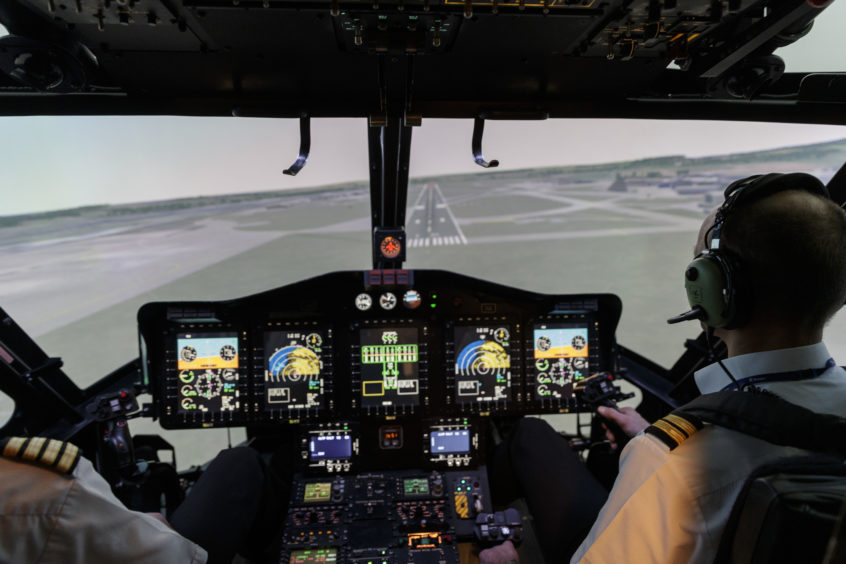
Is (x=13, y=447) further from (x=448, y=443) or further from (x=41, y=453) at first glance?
(x=448, y=443)

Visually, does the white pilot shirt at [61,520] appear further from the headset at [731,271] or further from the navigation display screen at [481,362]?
the navigation display screen at [481,362]

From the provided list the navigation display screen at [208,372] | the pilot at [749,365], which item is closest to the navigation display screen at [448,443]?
the navigation display screen at [208,372]

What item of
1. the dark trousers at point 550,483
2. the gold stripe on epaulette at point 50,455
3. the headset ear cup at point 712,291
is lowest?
the dark trousers at point 550,483

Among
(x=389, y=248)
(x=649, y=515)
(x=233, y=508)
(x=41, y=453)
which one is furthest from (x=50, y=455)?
(x=389, y=248)

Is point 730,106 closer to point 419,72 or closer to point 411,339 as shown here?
point 419,72

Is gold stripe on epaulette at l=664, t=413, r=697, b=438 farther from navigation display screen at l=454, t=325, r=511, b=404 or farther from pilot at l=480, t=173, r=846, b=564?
navigation display screen at l=454, t=325, r=511, b=404

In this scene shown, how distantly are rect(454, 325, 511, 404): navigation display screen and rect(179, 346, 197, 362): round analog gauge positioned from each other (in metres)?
1.18

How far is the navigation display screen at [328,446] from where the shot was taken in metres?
2.35

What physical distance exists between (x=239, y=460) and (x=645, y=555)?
1.55 metres

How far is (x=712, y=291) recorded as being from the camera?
3.15 ft

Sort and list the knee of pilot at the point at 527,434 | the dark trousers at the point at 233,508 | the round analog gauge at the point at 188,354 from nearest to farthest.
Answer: the dark trousers at the point at 233,508 < the knee of pilot at the point at 527,434 < the round analog gauge at the point at 188,354

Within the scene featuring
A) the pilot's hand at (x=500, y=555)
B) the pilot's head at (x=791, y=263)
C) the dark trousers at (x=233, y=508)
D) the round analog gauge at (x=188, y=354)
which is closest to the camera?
the pilot's head at (x=791, y=263)

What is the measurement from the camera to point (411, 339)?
237cm

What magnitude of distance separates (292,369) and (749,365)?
1.83 meters
